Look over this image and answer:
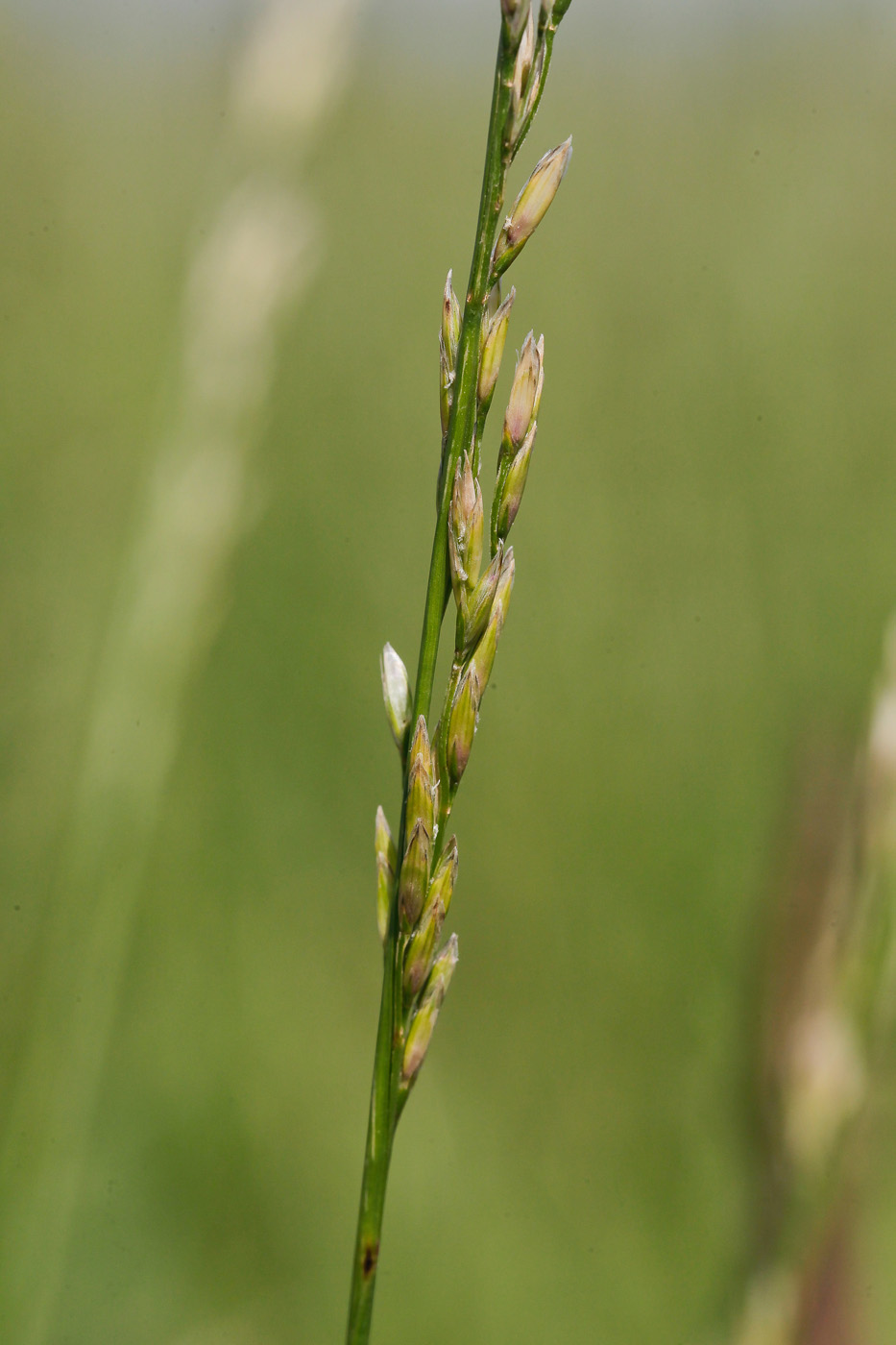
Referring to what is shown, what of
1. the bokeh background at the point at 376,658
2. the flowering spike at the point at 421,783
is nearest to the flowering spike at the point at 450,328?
the flowering spike at the point at 421,783

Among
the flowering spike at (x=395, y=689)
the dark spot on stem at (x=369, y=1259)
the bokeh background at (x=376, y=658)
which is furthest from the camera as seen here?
the bokeh background at (x=376, y=658)

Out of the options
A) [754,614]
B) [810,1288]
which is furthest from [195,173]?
[810,1288]

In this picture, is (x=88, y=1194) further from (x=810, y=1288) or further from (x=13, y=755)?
(x=810, y=1288)

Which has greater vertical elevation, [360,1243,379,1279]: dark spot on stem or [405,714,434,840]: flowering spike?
[405,714,434,840]: flowering spike

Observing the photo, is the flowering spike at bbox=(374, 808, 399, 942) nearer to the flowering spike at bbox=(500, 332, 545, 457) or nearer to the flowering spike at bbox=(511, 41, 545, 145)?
the flowering spike at bbox=(500, 332, 545, 457)

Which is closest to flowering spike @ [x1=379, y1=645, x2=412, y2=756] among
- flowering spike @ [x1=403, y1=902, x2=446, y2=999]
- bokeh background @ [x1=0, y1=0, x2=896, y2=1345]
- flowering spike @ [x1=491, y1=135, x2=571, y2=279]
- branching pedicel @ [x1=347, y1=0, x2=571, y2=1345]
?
branching pedicel @ [x1=347, y1=0, x2=571, y2=1345]

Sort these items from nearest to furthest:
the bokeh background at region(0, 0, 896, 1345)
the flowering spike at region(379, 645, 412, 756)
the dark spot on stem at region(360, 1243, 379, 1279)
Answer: the dark spot on stem at region(360, 1243, 379, 1279)
the flowering spike at region(379, 645, 412, 756)
the bokeh background at region(0, 0, 896, 1345)

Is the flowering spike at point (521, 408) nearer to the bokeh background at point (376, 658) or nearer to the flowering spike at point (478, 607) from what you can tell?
the flowering spike at point (478, 607)
